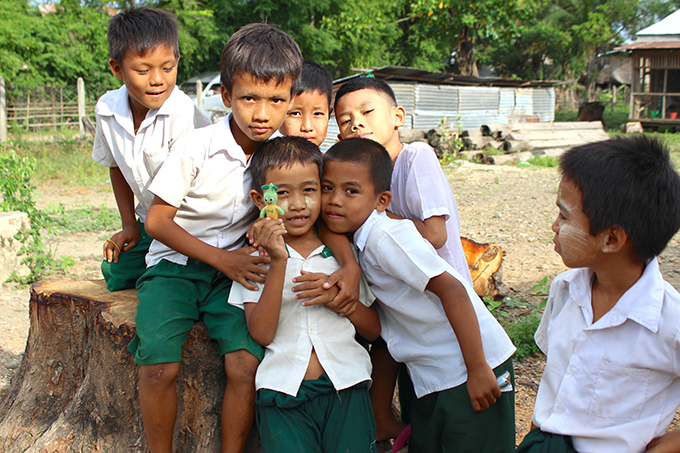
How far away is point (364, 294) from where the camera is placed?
1.96m

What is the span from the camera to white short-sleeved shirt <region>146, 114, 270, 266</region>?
1926 millimetres

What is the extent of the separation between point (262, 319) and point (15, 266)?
3.92 meters

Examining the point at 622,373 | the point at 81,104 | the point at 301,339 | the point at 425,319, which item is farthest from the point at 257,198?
the point at 81,104

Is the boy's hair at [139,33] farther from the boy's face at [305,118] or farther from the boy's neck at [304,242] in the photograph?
the boy's neck at [304,242]

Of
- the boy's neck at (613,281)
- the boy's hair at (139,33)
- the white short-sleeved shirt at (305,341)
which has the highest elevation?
the boy's hair at (139,33)

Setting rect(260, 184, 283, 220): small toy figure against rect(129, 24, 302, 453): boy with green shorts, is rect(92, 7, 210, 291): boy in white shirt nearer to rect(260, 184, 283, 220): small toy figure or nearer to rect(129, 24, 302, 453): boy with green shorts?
rect(129, 24, 302, 453): boy with green shorts

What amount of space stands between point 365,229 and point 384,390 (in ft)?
2.33

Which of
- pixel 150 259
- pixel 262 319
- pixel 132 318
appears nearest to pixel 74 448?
pixel 132 318

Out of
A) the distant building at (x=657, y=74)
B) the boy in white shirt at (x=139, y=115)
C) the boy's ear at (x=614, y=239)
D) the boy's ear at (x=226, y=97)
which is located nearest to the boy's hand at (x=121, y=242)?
the boy in white shirt at (x=139, y=115)

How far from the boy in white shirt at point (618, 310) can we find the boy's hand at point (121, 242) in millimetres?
1842

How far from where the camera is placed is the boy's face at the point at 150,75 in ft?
7.44

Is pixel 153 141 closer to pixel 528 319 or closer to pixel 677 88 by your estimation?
pixel 528 319

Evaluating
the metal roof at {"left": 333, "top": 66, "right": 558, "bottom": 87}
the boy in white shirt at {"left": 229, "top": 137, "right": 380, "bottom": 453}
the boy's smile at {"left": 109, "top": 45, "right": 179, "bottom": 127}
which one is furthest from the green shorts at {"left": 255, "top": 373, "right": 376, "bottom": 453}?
the metal roof at {"left": 333, "top": 66, "right": 558, "bottom": 87}

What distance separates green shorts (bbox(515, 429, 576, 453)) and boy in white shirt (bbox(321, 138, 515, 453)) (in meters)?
0.21
